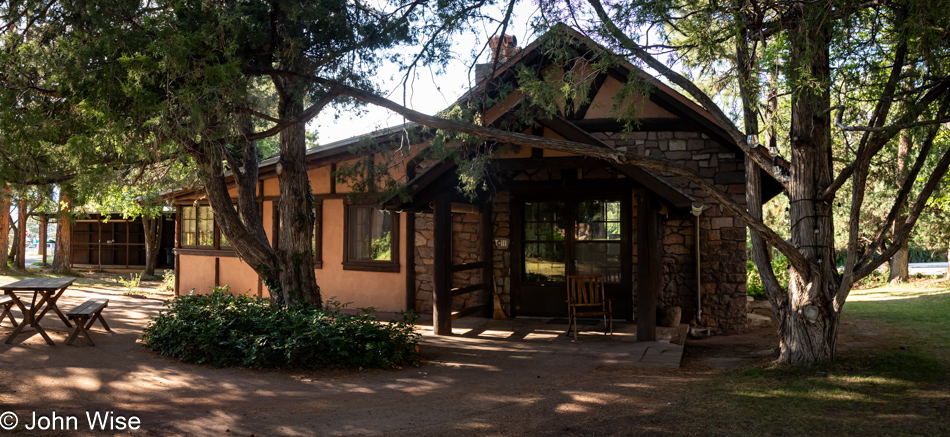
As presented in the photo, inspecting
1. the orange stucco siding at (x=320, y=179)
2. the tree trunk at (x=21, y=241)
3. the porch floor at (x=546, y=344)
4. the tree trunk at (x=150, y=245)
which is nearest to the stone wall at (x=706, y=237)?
the porch floor at (x=546, y=344)

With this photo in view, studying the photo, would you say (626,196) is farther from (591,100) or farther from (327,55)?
(327,55)

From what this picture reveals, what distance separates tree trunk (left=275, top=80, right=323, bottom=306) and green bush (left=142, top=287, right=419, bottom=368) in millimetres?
588

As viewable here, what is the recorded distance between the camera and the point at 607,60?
6.90 m

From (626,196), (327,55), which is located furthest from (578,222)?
(327,55)

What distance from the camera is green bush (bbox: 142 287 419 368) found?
264 inches

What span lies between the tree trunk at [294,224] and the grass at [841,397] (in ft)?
16.5

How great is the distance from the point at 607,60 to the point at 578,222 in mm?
3576

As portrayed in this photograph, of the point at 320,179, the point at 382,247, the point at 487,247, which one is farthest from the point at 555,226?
the point at 320,179

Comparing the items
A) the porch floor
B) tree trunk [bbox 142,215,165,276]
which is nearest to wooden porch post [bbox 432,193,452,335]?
the porch floor

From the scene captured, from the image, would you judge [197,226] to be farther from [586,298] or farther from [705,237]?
[705,237]

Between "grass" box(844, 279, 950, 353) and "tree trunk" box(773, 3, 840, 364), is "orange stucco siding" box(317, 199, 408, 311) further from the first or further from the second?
"grass" box(844, 279, 950, 353)

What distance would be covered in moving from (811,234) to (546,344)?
11.2ft

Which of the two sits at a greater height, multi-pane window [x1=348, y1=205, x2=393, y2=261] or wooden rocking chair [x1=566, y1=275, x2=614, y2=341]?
multi-pane window [x1=348, y1=205, x2=393, y2=261]

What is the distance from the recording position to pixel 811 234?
262 inches
